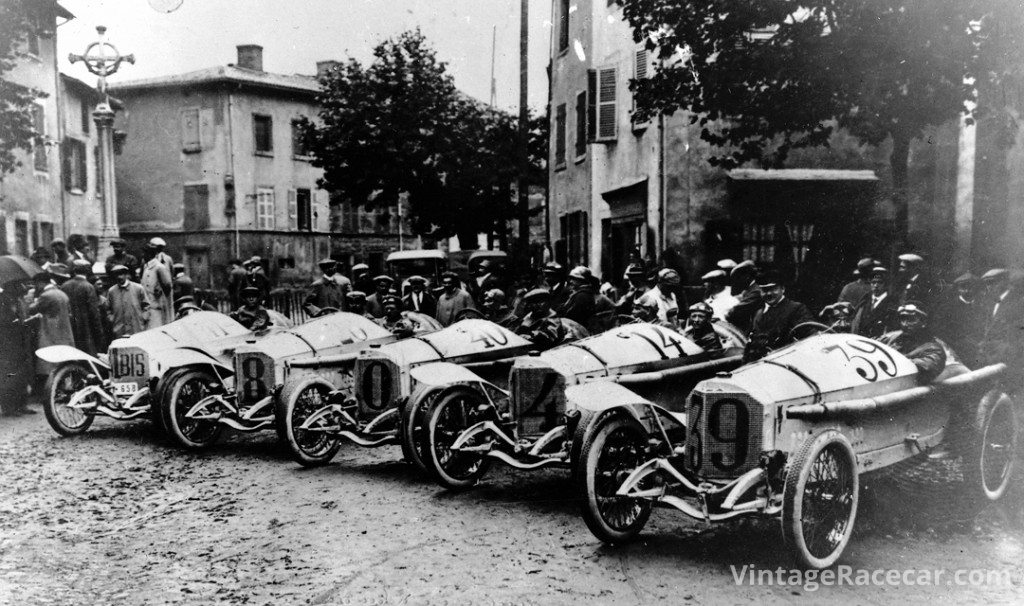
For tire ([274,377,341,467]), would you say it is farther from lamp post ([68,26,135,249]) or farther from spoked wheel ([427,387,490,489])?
lamp post ([68,26,135,249])

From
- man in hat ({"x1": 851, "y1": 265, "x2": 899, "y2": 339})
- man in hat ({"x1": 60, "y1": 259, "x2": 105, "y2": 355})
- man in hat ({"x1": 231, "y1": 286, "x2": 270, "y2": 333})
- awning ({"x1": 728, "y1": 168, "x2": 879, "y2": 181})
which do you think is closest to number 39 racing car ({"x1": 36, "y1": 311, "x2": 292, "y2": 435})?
man in hat ({"x1": 231, "y1": 286, "x2": 270, "y2": 333})

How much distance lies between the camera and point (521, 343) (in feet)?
30.0

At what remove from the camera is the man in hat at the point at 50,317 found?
1073 cm

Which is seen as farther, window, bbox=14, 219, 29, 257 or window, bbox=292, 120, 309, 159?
window, bbox=292, 120, 309, 159

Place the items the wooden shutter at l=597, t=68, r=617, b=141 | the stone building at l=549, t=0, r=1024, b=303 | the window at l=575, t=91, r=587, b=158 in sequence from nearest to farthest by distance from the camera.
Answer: the stone building at l=549, t=0, r=1024, b=303 → the wooden shutter at l=597, t=68, r=617, b=141 → the window at l=575, t=91, r=587, b=158

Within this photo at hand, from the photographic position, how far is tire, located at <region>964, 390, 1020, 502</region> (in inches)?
240

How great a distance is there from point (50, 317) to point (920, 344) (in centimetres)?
931

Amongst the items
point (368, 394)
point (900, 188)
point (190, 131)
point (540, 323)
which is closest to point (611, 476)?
point (368, 394)

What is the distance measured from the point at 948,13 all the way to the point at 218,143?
94.4 feet

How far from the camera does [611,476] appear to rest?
556 cm

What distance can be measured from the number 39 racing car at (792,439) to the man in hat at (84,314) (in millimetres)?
8057

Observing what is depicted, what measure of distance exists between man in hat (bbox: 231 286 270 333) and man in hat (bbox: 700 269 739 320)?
16.8ft

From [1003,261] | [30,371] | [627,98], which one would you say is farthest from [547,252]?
[30,371]

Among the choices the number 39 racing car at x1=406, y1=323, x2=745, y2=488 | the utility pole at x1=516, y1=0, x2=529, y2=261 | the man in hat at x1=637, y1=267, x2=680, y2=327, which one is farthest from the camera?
the utility pole at x1=516, y1=0, x2=529, y2=261
